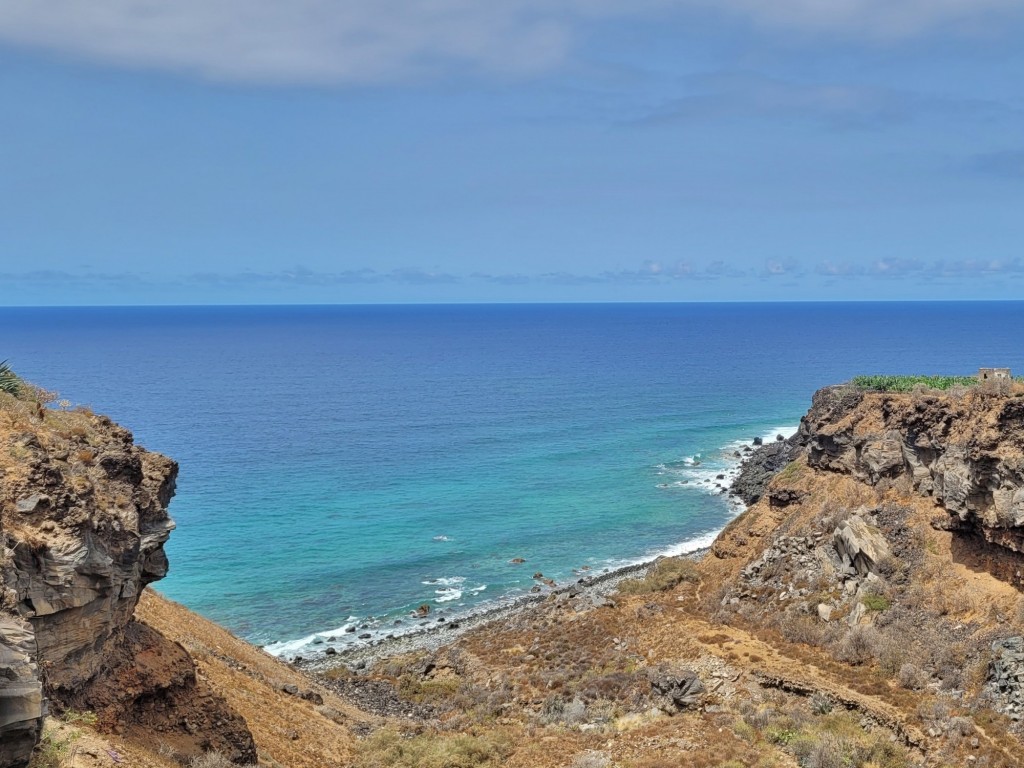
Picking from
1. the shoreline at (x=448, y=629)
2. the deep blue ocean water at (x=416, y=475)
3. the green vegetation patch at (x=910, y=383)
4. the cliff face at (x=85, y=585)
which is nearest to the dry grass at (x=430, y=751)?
the cliff face at (x=85, y=585)

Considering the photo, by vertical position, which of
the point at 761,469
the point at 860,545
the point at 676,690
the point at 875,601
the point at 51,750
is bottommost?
the point at 761,469

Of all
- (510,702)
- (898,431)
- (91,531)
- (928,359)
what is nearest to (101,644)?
(91,531)

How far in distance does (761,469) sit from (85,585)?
68508 millimetres

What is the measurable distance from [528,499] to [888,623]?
41.6 metres

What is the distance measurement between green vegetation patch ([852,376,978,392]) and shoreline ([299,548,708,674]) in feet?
48.7

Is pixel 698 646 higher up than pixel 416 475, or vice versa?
pixel 698 646

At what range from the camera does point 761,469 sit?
253 feet

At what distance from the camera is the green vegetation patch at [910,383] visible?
45513 mm

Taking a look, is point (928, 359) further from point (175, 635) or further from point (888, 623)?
point (175, 635)

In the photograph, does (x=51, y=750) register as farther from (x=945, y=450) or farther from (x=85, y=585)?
(x=945, y=450)

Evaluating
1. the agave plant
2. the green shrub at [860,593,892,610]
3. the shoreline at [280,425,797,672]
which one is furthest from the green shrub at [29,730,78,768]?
the green shrub at [860,593,892,610]

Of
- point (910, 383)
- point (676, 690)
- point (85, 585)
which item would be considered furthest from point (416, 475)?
point (85, 585)

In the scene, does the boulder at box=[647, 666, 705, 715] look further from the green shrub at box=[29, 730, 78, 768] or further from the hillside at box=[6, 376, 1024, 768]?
the green shrub at box=[29, 730, 78, 768]

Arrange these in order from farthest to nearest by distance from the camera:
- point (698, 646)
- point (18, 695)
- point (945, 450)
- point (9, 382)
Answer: point (945, 450) → point (698, 646) → point (9, 382) → point (18, 695)
